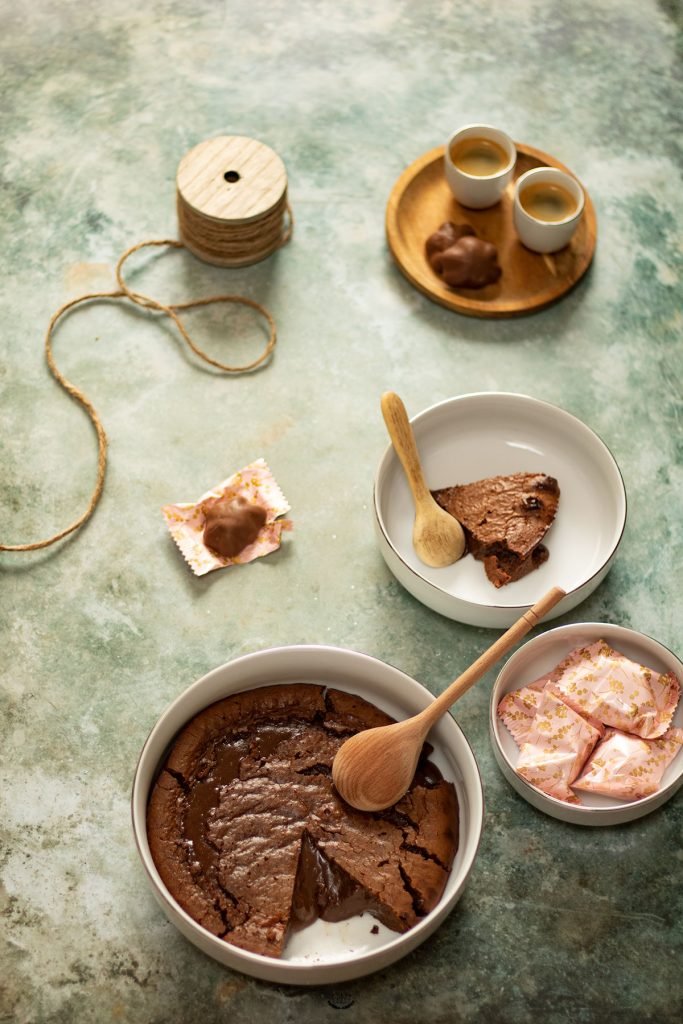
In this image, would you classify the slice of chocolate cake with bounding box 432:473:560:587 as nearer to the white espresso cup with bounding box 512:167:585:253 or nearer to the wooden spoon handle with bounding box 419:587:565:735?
the wooden spoon handle with bounding box 419:587:565:735

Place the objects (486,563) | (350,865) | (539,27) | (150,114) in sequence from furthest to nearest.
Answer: (539,27), (150,114), (486,563), (350,865)

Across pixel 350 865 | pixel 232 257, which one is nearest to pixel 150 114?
pixel 232 257

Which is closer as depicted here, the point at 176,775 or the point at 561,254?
the point at 176,775

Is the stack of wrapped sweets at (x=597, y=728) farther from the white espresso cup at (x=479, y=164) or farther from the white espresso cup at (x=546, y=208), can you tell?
the white espresso cup at (x=479, y=164)

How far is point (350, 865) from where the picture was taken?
1.98 meters

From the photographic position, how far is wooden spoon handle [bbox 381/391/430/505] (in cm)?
235

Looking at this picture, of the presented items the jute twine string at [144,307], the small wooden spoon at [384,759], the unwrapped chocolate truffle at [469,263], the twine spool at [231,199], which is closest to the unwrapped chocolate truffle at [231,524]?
the jute twine string at [144,307]

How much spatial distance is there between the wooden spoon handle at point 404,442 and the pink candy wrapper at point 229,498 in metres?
0.32

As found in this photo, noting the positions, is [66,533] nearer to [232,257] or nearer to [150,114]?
[232,257]

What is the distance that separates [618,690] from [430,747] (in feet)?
1.35

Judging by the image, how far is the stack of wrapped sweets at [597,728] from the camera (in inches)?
83.5

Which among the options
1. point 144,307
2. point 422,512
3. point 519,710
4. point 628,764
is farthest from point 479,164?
point 628,764

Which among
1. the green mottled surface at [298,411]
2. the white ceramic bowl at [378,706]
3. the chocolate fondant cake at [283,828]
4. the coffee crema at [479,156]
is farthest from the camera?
the coffee crema at [479,156]

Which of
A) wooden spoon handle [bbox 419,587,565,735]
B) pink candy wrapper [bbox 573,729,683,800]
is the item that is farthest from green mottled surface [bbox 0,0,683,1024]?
wooden spoon handle [bbox 419,587,565,735]
